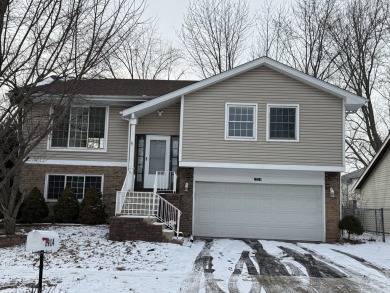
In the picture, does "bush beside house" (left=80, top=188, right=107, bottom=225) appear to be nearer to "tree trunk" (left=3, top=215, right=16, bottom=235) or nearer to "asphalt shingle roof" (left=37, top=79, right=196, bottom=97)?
"tree trunk" (left=3, top=215, right=16, bottom=235)

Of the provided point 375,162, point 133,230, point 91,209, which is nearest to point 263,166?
point 133,230

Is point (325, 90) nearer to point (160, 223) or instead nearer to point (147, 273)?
point (160, 223)

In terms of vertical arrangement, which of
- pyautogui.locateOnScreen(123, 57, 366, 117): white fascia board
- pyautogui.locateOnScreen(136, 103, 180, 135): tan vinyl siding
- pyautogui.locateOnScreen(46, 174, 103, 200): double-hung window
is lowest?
pyautogui.locateOnScreen(46, 174, 103, 200): double-hung window

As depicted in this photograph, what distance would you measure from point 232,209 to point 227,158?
2098mm

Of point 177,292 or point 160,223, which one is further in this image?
point 160,223

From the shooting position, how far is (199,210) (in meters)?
15.1

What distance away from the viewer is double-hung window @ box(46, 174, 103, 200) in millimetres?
15891

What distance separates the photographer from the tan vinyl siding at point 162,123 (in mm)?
15781

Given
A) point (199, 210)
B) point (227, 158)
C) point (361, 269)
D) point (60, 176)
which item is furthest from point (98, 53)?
point (60, 176)

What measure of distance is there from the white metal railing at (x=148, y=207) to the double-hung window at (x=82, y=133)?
136 inches

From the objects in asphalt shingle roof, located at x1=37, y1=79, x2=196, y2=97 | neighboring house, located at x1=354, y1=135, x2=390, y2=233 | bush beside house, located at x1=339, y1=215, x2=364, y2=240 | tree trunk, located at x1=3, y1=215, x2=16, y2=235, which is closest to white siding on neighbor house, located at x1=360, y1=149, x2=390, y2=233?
neighboring house, located at x1=354, y1=135, x2=390, y2=233

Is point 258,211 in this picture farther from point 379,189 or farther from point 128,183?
point 379,189

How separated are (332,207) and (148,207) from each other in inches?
270

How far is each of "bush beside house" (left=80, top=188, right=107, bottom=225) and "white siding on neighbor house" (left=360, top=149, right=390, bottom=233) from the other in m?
13.0
